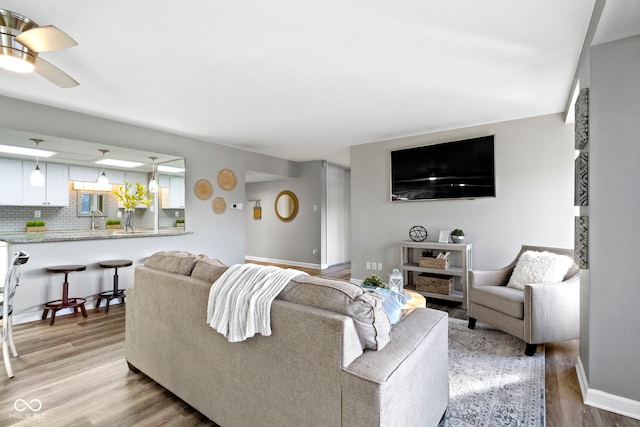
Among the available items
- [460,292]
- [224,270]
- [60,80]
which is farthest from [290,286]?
[460,292]

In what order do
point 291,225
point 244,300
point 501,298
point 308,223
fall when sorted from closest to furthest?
point 244,300, point 501,298, point 308,223, point 291,225

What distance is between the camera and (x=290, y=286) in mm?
1435

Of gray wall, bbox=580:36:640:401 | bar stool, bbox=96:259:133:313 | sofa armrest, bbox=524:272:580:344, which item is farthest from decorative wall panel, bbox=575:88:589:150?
bar stool, bbox=96:259:133:313

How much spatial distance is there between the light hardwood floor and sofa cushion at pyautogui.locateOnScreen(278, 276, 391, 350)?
3.48 feet

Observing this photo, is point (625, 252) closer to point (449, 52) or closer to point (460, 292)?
point (449, 52)

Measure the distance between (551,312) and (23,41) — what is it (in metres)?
4.06

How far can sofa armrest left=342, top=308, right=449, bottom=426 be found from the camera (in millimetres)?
1040

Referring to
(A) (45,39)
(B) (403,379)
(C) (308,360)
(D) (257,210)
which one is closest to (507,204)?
(B) (403,379)

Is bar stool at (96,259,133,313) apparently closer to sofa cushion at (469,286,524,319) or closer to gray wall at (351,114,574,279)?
gray wall at (351,114,574,279)

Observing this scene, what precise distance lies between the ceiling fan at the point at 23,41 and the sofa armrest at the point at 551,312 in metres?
Answer: 3.64

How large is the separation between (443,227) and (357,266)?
5.04 ft

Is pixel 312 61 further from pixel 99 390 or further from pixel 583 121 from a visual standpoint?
pixel 99 390

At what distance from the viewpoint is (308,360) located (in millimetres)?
1218

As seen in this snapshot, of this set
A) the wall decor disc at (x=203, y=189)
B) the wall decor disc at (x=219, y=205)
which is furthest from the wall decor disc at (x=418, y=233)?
the wall decor disc at (x=203, y=189)
